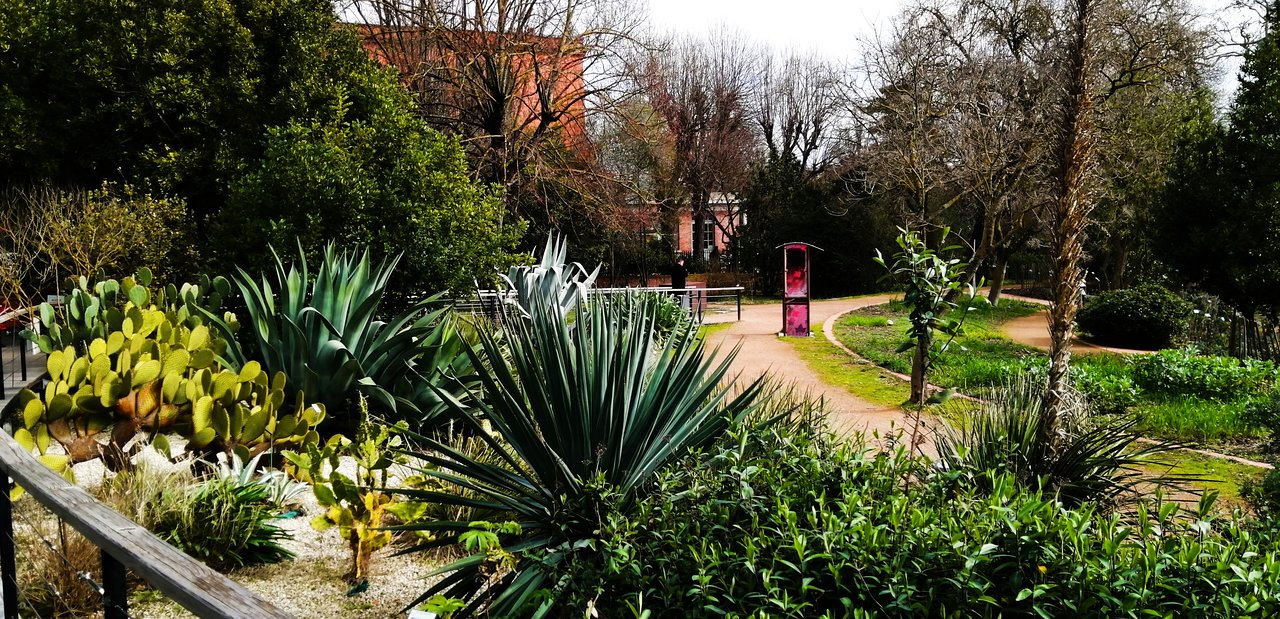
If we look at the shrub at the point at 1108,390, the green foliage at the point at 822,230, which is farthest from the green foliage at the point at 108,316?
the green foliage at the point at 822,230

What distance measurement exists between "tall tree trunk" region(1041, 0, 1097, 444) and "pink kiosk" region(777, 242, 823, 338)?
11.4 m

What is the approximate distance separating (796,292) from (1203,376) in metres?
7.48

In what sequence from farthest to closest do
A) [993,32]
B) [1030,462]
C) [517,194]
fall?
[993,32] < [517,194] < [1030,462]

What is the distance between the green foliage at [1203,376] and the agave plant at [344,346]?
811 centimetres

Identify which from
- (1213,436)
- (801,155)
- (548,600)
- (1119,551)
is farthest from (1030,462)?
(801,155)

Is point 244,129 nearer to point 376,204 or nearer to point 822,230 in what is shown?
point 376,204

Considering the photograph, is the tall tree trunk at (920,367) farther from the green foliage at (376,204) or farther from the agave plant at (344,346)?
the green foliage at (376,204)

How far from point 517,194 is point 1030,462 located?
57.3ft

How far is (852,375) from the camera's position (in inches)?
494

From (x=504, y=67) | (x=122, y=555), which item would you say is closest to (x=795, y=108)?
(x=504, y=67)

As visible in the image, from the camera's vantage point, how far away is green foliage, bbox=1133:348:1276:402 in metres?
10.1

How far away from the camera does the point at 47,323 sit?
6.82m

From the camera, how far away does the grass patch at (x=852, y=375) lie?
10953mm

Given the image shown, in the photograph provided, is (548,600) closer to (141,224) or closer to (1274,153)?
(141,224)
